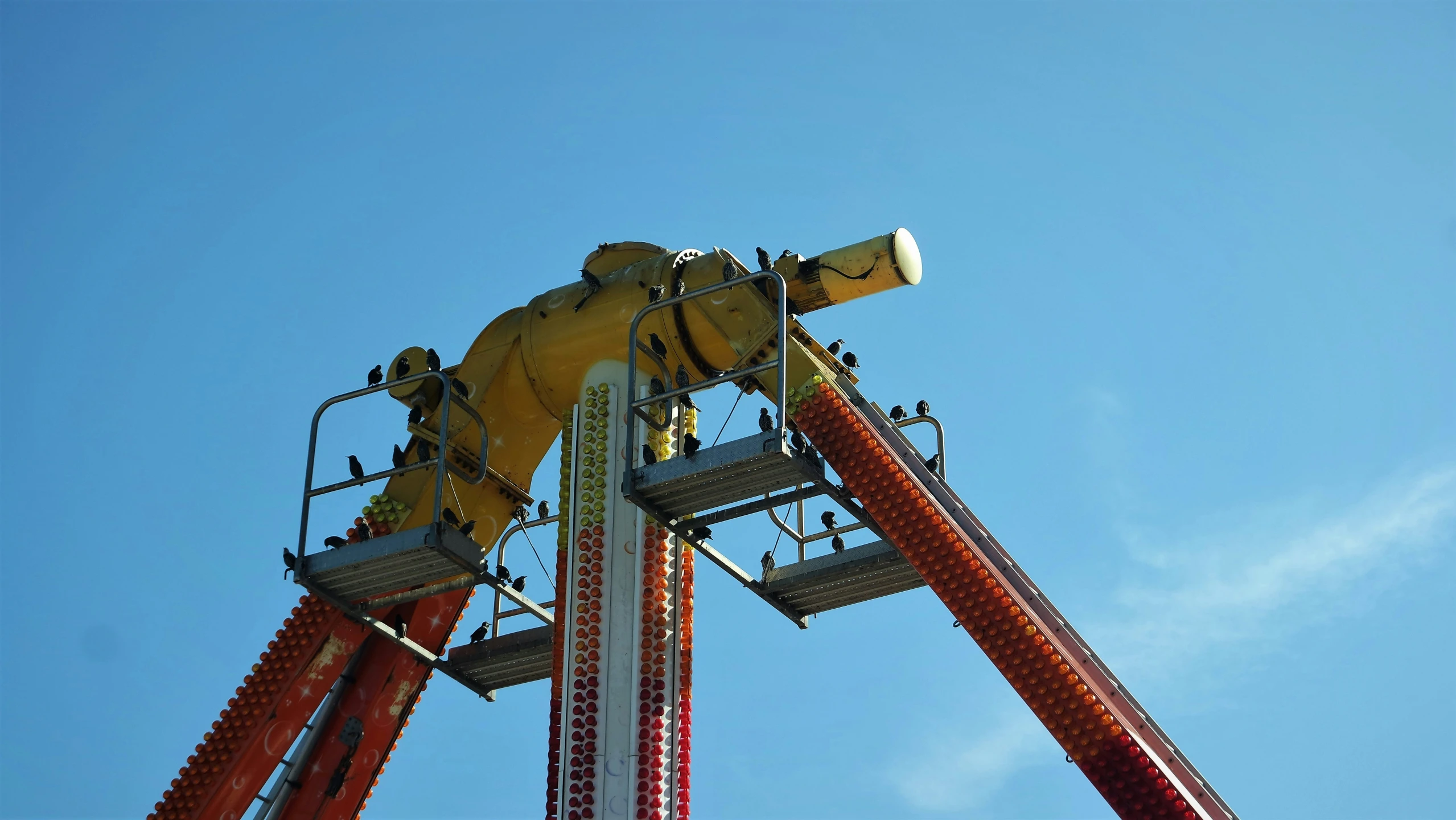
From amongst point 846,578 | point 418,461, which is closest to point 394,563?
point 418,461

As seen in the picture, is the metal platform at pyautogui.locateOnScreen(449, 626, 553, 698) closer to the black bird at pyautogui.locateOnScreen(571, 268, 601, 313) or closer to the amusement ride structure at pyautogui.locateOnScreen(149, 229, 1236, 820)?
the amusement ride structure at pyautogui.locateOnScreen(149, 229, 1236, 820)

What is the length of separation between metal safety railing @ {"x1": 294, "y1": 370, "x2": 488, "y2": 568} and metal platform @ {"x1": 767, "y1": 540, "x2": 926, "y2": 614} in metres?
3.92

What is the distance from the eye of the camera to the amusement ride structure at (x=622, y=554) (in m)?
17.5

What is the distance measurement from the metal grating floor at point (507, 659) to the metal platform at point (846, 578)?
351 centimetres

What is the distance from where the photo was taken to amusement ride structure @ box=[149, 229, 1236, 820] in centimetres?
1747

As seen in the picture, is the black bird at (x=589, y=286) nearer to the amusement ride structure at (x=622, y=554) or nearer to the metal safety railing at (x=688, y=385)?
the amusement ride structure at (x=622, y=554)

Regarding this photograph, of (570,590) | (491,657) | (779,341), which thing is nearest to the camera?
A: (779,341)

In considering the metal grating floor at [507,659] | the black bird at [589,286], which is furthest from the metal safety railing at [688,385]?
the metal grating floor at [507,659]

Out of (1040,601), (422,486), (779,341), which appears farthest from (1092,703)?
(422,486)

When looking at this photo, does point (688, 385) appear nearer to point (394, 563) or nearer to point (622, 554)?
point (622, 554)

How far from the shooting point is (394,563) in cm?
1953

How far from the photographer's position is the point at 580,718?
18219 mm

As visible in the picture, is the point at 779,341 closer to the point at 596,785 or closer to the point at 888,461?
the point at 888,461

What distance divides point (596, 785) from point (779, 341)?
16.8 ft
